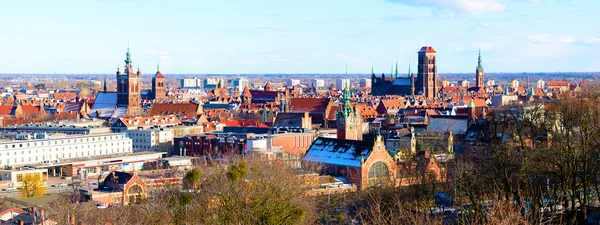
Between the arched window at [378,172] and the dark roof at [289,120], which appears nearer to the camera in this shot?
the arched window at [378,172]

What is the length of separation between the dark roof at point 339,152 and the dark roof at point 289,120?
3160cm

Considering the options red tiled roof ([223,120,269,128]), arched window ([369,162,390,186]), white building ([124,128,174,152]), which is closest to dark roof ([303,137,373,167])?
arched window ([369,162,390,186])

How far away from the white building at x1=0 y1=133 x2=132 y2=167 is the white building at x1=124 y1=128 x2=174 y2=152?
237 cm

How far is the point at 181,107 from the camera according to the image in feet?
431

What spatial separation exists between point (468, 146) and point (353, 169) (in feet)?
56.3

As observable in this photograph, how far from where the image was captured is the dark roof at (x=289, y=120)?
9999cm

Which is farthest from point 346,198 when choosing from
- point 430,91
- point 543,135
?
point 430,91

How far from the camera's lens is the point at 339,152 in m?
65.2

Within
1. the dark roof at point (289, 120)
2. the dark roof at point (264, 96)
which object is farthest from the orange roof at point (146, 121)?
the dark roof at point (264, 96)

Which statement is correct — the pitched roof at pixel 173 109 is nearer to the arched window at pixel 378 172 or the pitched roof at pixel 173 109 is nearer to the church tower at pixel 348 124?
the church tower at pixel 348 124

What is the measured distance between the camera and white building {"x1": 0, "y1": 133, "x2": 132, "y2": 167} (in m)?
81.3

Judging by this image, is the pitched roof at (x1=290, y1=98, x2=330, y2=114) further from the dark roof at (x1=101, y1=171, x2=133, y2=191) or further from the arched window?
the dark roof at (x1=101, y1=171, x2=133, y2=191)

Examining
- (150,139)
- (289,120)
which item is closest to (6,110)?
(150,139)

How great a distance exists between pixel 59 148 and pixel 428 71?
362ft
